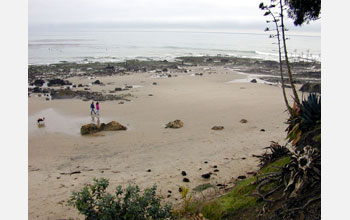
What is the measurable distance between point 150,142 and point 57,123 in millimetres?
7322

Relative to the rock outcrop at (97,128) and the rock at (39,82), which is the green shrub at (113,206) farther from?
the rock at (39,82)

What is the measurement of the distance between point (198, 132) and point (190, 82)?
1918cm

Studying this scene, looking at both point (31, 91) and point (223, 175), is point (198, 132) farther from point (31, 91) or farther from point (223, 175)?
point (31, 91)

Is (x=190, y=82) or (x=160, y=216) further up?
(x=190, y=82)

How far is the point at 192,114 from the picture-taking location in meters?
19.4

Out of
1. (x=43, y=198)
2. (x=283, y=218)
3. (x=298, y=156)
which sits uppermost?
(x=298, y=156)

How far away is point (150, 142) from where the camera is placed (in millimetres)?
13922

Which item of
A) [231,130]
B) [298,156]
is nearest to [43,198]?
[298,156]

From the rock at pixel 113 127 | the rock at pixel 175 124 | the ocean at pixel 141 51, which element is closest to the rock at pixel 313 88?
the rock at pixel 175 124

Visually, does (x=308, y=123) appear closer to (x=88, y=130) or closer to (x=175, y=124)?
(x=175, y=124)

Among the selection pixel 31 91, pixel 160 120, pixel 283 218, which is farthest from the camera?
pixel 31 91

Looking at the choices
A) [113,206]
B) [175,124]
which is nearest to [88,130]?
[175,124]

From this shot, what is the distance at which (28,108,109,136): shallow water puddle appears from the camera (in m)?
16.4

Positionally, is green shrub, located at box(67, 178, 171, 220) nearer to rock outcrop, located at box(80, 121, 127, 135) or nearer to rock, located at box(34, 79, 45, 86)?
rock outcrop, located at box(80, 121, 127, 135)
